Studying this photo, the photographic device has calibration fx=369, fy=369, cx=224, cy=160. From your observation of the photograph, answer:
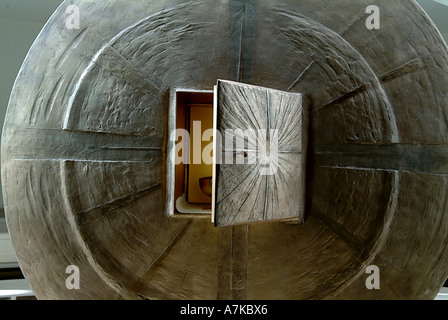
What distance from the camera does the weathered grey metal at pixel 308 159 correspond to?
169 cm

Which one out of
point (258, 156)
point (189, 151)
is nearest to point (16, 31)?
point (189, 151)

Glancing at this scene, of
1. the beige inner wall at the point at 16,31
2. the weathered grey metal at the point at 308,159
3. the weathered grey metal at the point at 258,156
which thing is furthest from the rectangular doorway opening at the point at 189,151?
the beige inner wall at the point at 16,31

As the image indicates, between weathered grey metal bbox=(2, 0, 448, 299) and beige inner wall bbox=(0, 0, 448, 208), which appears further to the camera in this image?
beige inner wall bbox=(0, 0, 448, 208)

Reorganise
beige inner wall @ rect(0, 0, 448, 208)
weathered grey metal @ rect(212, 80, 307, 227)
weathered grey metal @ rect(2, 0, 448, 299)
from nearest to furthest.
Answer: weathered grey metal @ rect(212, 80, 307, 227)
weathered grey metal @ rect(2, 0, 448, 299)
beige inner wall @ rect(0, 0, 448, 208)

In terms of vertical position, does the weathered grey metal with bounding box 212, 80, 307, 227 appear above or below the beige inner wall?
below

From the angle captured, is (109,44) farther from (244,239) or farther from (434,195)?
(434,195)

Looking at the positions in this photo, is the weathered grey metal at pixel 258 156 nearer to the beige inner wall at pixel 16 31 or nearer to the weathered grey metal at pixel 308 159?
the weathered grey metal at pixel 308 159

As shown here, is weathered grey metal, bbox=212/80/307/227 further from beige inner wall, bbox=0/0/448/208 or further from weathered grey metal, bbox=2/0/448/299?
beige inner wall, bbox=0/0/448/208

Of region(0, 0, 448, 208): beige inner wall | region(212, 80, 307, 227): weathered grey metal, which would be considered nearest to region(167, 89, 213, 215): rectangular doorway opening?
region(212, 80, 307, 227): weathered grey metal

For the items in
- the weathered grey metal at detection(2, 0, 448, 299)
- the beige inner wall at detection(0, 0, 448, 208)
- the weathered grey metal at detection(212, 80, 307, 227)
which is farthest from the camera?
the beige inner wall at detection(0, 0, 448, 208)

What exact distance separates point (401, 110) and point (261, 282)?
103cm

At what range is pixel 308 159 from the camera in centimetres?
171

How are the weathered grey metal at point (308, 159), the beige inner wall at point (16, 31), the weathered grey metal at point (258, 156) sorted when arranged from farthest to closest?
the beige inner wall at point (16, 31), the weathered grey metal at point (308, 159), the weathered grey metal at point (258, 156)

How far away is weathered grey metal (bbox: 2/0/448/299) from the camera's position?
169cm
